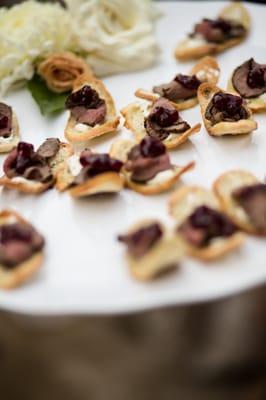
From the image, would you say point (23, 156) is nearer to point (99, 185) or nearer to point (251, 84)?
point (99, 185)

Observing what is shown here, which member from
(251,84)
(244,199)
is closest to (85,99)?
(251,84)

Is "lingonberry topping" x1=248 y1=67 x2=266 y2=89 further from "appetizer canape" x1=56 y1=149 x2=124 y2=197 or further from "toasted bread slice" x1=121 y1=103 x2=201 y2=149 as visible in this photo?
"appetizer canape" x1=56 y1=149 x2=124 y2=197

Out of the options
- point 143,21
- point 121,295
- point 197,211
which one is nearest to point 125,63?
point 143,21

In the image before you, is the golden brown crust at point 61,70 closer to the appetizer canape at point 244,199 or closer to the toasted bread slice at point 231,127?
the toasted bread slice at point 231,127

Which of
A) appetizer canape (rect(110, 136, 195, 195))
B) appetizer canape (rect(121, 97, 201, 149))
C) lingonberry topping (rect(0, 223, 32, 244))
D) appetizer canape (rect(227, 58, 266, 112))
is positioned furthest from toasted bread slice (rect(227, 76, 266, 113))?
lingonberry topping (rect(0, 223, 32, 244))

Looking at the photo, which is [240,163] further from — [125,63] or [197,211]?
[125,63]
